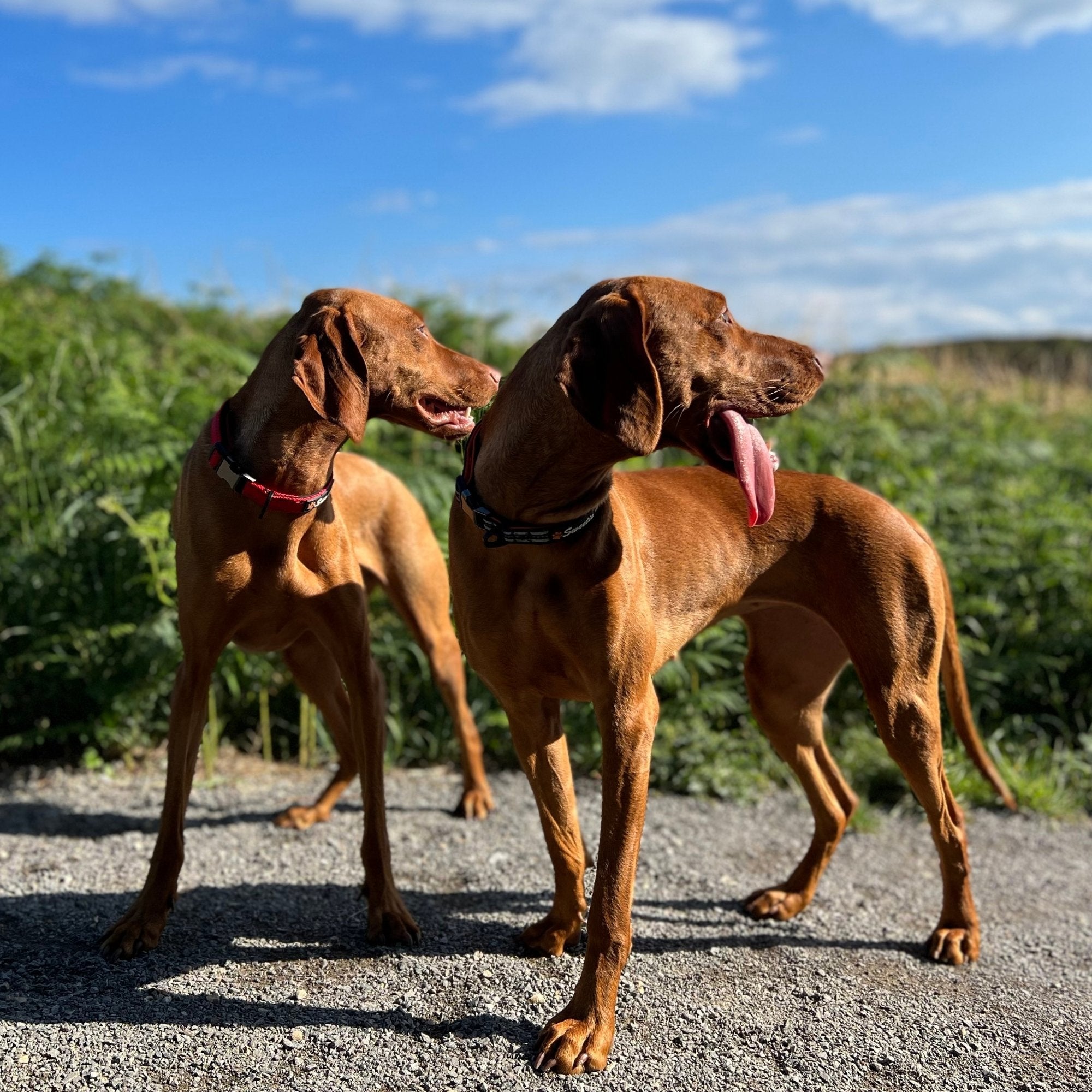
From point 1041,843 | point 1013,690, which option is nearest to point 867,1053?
point 1041,843

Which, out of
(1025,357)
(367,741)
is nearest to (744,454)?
(367,741)

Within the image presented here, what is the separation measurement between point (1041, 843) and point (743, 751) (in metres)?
1.50

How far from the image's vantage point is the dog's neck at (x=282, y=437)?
3.48m

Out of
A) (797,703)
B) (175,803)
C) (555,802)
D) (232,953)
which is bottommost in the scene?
(232,953)

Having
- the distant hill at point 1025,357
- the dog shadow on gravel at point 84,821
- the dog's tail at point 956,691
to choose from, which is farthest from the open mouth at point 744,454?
the distant hill at point 1025,357

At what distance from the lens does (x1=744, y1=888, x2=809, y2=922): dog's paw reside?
13.6 feet

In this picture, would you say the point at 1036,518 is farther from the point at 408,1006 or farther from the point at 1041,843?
the point at 408,1006

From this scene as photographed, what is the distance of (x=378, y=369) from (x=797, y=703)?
199 centimetres

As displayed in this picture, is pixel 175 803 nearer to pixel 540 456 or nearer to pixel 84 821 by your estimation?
pixel 84 821

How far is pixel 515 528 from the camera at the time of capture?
10.0ft

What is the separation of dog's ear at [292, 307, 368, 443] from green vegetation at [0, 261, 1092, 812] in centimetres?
199

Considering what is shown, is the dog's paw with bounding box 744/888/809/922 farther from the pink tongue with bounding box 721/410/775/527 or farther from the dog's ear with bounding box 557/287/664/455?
the dog's ear with bounding box 557/287/664/455

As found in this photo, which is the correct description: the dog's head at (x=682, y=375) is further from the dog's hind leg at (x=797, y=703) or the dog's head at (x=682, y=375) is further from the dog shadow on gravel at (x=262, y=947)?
the dog shadow on gravel at (x=262, y=947)

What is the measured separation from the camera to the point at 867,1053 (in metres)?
3.17
